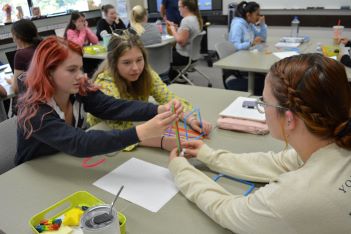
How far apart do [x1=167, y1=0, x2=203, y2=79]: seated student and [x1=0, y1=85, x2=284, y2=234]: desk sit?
261 cm

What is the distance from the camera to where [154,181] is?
113 centimetres

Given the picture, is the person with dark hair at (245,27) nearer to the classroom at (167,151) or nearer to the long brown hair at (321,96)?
the classroom at (167,151)

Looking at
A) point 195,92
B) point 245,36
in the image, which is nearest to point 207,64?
point 245,36

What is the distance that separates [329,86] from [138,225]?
0.64 metres

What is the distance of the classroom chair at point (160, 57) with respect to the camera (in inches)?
141

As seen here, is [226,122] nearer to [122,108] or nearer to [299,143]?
[122,108]

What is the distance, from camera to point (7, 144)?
1.48 m

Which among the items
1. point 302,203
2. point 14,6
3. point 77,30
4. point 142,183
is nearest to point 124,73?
point 142,183

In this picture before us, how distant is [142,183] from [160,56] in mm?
2733

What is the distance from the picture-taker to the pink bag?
1417mm

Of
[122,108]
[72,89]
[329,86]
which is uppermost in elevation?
[329,86]

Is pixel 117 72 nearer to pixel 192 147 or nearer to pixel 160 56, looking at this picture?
pixel 192 147

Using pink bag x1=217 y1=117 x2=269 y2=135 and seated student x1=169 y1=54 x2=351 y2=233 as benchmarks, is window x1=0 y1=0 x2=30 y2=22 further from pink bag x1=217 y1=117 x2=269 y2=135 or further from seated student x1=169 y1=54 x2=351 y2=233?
seated student x1=169 y1=54 x2=351 y2=233

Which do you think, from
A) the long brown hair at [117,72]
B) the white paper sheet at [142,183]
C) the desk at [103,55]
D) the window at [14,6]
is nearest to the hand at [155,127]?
the white paper sheet at [142,183]
